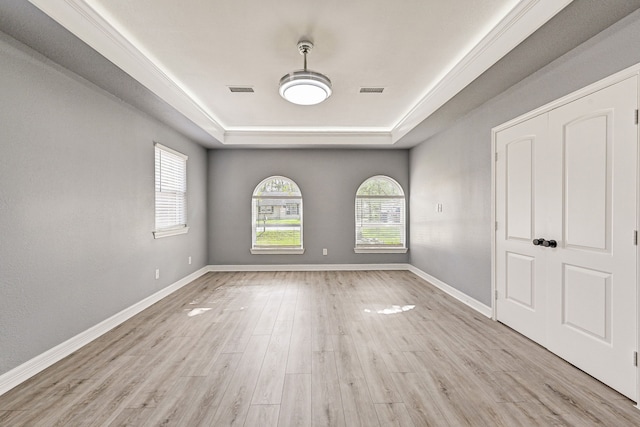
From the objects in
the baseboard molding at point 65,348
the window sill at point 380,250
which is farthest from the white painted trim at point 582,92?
the baseboard molding at point 65,348

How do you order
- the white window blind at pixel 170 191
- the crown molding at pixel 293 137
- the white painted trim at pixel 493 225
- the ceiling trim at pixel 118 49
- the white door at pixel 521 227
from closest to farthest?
1. the ceiling trim at pixel 118 49
2. the white door at pixel 521 227
3. the white painted trim at pixel 493 225
4. the white window blind at pixel 170 191
5. the crown molding at pixel 293 137

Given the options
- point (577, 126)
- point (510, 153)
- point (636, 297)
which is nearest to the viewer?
point (636, 297)

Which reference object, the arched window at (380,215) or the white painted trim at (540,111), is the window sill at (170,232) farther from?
the white painted trim at (540,111)

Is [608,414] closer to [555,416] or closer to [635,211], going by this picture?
[555,416]

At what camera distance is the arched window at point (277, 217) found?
634 cm

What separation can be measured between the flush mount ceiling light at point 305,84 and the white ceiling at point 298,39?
0.16 m

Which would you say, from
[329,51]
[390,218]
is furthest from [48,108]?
[390,218]

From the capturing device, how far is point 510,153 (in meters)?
3.20

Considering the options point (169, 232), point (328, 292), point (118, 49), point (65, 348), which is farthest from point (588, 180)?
point (169, 232)

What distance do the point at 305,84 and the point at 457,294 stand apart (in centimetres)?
356

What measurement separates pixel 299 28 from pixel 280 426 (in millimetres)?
2998

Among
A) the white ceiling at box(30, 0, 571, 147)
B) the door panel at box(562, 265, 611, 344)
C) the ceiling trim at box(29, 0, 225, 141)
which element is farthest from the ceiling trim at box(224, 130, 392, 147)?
the door panel at box(562, 265, 611, 344)

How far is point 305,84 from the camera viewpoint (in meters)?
2.98

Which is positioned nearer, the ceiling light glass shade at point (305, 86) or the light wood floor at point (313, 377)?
the light wood floor at point (313, 377)
